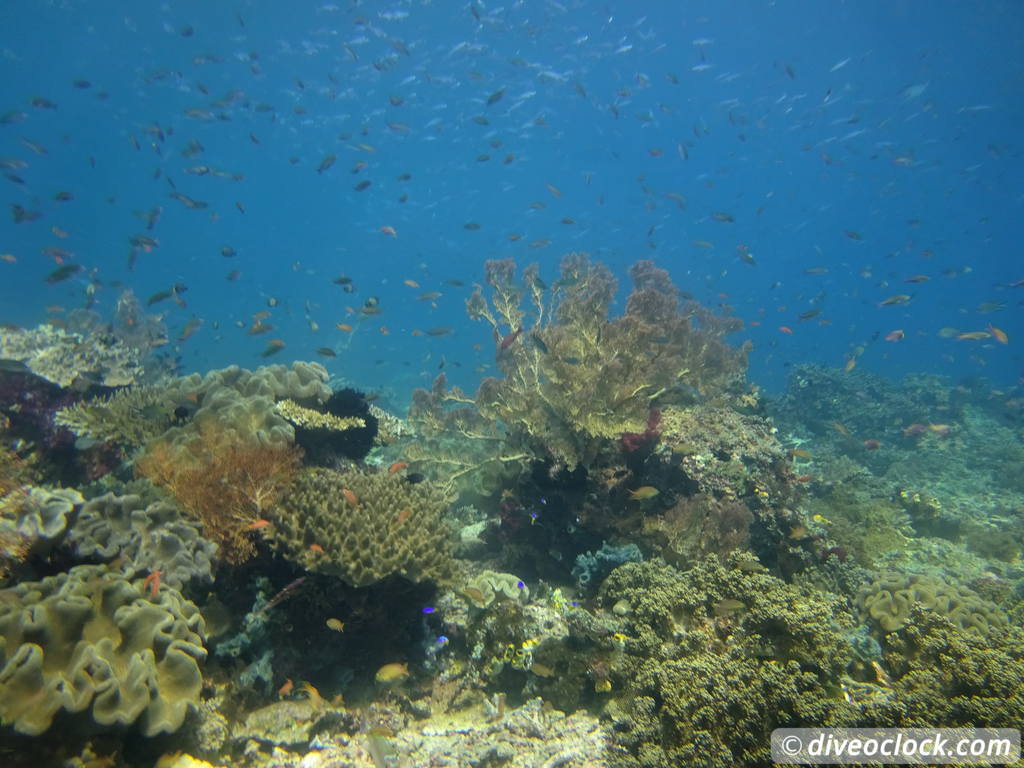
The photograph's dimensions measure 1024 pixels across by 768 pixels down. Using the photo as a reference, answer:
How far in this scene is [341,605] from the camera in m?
5.06

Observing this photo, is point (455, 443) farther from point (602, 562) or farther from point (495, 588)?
point (602, 562)

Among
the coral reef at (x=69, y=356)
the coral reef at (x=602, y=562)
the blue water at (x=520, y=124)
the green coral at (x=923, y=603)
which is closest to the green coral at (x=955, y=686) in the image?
the green coral at (x=923, y=603)

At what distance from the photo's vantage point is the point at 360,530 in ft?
16.3

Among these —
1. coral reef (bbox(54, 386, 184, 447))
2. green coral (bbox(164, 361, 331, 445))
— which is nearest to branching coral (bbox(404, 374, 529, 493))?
green coral (bbox(164, 361, 331, 445))

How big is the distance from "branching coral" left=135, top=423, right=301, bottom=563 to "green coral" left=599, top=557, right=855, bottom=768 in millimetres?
4104

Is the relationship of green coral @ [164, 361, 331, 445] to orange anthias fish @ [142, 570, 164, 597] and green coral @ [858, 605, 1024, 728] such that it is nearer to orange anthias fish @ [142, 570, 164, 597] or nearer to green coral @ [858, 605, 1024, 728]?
orange anthias fish @ [142, 570, 164, 597]

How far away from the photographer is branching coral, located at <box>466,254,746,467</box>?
25.0 feet

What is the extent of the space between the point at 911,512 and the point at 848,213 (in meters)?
108

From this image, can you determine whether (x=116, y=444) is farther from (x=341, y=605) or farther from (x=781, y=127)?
(x=781, y=127)

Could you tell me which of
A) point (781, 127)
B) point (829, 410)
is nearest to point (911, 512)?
point (829, 410)

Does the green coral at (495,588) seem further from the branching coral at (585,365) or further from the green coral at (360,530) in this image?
the branching coral at (585,365)

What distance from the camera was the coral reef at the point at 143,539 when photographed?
163 inches

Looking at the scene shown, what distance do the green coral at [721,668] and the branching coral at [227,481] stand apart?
410 cm

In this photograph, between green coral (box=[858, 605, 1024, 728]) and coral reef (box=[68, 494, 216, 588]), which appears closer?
green coral (box=[858, 605, 1024, 728])
